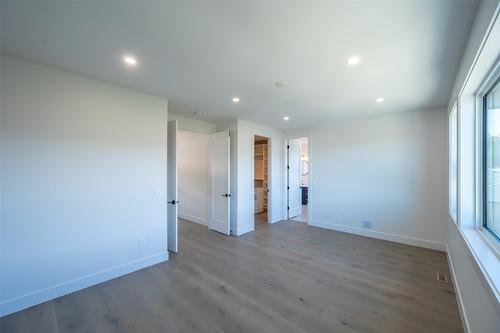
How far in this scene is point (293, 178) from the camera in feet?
19.9

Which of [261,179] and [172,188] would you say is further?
[261,179]

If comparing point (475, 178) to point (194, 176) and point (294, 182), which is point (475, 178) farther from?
point (194, 176)

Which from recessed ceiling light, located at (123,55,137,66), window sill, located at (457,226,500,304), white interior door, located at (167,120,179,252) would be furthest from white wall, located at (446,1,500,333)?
white interior door, located at (167,120,179,252)

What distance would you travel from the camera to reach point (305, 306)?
2148 mm

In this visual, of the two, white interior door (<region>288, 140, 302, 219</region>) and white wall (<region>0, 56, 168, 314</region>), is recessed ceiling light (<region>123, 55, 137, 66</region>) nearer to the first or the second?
white wall (<region>0, 56, 168, 314</region>)

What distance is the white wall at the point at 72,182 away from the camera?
2.07 m

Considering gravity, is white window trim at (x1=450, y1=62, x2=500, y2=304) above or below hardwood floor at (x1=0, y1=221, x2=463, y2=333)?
above

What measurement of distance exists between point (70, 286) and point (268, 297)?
235 cm

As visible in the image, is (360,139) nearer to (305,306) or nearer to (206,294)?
(305,306)

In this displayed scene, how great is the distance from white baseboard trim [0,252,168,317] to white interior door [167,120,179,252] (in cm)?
42

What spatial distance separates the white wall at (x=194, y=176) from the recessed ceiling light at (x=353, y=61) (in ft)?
11.8

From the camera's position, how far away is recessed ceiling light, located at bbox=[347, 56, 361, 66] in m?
2.05

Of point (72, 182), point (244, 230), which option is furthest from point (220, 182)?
point (72, 182)

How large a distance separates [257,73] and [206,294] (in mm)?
2692
